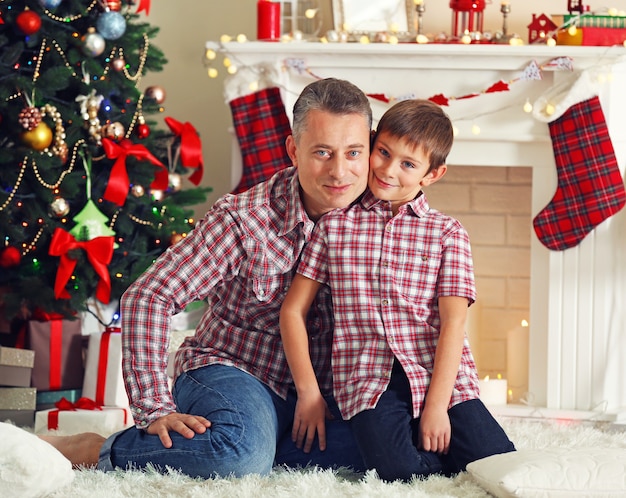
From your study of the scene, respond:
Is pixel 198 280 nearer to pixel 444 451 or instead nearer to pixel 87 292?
pixel 444 451

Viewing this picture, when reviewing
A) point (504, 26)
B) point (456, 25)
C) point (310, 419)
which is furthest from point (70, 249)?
point (504, 26)

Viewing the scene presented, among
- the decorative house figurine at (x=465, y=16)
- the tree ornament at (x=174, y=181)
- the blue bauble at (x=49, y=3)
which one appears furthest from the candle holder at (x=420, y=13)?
the blue bauble at (x=49, y=3)

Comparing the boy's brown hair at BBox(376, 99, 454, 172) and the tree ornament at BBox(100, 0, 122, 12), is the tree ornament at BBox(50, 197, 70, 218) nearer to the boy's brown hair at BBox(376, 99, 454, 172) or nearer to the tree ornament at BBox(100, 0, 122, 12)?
the tree ornament at BBox(100, 0, 122, 12)

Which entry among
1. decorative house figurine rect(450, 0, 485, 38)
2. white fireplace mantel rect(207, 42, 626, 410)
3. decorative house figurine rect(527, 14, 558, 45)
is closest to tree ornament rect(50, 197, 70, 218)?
white fireplace mantel rect(207, 42, 626, 410)

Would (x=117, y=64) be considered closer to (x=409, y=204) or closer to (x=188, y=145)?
(x=188, y=145)

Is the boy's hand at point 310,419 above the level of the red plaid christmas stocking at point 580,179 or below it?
below

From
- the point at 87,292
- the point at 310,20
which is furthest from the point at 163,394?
the point at 310,20

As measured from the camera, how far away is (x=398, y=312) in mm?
2064

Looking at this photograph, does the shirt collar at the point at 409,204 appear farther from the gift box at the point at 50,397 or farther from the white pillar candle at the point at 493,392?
the gift box at the point at 50,397

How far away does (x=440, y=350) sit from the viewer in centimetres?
201

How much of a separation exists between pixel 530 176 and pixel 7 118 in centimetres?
176

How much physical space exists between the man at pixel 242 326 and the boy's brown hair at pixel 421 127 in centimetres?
6

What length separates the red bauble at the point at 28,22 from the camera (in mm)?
2756

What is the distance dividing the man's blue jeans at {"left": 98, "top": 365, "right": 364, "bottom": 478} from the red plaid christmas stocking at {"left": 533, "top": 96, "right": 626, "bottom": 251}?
1219 mm
